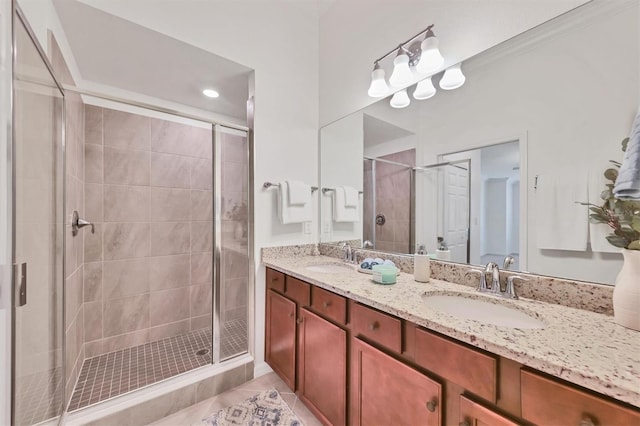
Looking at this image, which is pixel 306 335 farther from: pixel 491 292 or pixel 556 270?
pixel 556 270

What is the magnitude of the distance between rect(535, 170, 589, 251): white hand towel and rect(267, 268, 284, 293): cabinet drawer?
144cm

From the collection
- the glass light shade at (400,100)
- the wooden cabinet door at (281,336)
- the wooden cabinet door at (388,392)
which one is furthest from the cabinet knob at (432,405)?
the glass light shade at (400,100)

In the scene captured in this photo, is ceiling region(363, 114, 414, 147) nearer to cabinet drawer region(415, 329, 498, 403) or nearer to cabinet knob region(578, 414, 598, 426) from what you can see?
cabinet drawer region(415, 329, 498, 403)

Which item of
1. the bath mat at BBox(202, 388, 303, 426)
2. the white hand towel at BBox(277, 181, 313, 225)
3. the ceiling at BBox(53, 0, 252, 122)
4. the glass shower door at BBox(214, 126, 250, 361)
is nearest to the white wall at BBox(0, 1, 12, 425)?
the ceiling at BBox(53, 0, 252, 122)

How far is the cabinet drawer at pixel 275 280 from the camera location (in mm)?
1743

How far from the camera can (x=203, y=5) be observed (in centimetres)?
172

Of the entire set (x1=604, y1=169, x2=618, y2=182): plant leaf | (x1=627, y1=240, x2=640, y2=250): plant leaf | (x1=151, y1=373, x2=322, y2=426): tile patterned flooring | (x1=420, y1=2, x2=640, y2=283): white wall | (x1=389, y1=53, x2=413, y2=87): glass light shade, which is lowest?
(x1=151, y1=373, x2=322, y2=426): tile patterned flooring

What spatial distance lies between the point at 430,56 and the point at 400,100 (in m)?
0.30

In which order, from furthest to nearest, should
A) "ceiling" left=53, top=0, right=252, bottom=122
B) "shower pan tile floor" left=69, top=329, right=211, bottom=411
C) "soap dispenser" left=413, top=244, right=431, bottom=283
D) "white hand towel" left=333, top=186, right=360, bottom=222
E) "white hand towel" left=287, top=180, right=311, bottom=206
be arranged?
"white hand towel" left=333, top=186, right=360, bottom=222, "white hand towel" left=287, top=180, right=311, bottom=206, "shower pan tile floor" left=69, top=329, right=211, bottom=411, "ceiling" left=53, top=0, right=252, bottom=122, "soap dispenser" left=413, top=244, right=431, bottom=283

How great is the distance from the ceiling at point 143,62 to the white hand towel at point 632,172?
7.03ft

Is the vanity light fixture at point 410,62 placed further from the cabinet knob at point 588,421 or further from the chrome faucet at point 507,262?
the cabinet knob at point 588,421

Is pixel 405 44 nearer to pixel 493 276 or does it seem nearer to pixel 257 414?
pixel 493 276

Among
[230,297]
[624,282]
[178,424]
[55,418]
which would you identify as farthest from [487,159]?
[55,418]

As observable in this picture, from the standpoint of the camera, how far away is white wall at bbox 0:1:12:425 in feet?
2.55
